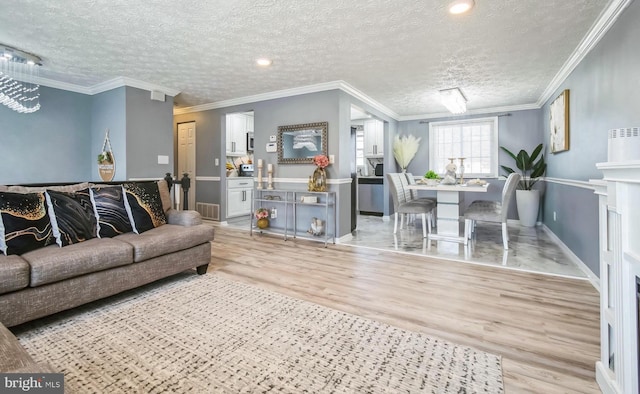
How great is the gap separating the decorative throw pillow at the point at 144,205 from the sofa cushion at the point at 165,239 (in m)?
0.07

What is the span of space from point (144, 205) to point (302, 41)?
2242 mm

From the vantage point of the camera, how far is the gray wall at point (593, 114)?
6.97ft

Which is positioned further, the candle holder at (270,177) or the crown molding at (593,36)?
the candle holder at (270,177)

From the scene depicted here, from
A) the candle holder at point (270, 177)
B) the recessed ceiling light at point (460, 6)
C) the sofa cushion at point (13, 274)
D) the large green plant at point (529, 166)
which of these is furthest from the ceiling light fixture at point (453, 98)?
the sofa cushion at point (13, 274)

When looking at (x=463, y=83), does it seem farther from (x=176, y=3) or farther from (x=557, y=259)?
(x=176, y=3)

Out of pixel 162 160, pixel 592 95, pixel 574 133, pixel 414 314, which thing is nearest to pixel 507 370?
pixel 414 314

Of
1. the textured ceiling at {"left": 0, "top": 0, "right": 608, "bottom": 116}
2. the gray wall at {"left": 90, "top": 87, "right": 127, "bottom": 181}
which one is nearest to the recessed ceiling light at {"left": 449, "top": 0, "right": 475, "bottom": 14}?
the textured ceiling at {"left": 0, "top": 0, "right": 608, "bottom": 116}

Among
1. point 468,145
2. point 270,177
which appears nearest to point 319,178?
point 270,177

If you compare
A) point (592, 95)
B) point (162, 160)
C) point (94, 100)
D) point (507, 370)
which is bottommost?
point (507, 370)

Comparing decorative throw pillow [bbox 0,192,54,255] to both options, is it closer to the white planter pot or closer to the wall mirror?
the wall mirror

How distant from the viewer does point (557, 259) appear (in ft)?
11.1

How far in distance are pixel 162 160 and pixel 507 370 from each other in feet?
16.5

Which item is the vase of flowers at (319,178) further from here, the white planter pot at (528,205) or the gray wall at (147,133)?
the white planter pot at (528,205)

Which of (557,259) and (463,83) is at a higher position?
(463,83)
